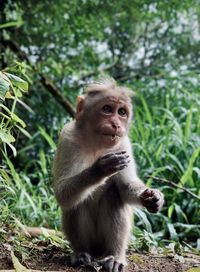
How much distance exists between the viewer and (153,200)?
3951 millimetres

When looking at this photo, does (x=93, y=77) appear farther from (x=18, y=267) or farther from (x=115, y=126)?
(x=18, y=267)

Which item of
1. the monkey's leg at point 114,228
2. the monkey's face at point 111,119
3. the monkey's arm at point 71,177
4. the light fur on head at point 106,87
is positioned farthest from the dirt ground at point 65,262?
the light fur on head at point 106,87

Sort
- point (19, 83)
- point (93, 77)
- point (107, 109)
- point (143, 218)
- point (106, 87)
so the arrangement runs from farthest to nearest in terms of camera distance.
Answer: point (93, 77) < point (143, 218) < point (106, 87) < point (107, 109) < point (19, 83)

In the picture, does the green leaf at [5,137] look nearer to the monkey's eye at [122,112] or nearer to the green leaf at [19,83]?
A: the green leaf at [19,83]

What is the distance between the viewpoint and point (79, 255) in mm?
4281

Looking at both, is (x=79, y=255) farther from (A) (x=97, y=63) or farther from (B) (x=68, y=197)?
(A) (x=97, y=63)

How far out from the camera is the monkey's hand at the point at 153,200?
394 centimetres

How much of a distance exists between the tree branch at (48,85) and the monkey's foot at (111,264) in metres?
4.32

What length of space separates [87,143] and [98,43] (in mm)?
6464

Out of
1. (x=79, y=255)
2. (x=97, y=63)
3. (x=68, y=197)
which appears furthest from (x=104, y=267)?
(x=97, y=63)

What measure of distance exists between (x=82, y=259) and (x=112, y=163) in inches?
34.9

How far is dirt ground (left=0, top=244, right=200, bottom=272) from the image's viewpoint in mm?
4047

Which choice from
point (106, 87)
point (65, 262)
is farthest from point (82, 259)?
point (106, 87)

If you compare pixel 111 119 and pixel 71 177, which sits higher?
pixel 111 119
